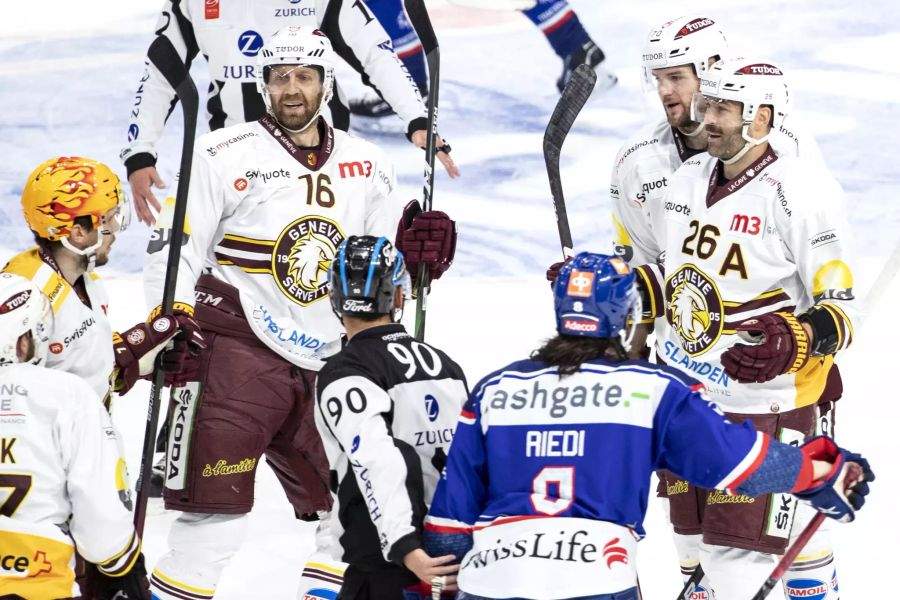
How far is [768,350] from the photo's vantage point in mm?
3502

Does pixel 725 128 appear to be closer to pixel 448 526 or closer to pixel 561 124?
pixel 561 124

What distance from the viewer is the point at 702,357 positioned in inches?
154

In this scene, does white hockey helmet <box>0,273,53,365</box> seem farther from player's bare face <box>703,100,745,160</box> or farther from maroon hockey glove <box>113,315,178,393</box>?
player's bare face <box>703,100,745,160</box>

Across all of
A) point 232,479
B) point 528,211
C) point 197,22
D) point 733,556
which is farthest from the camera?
point 528,211

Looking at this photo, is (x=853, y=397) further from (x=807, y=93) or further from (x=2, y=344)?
(x=2, y=344)

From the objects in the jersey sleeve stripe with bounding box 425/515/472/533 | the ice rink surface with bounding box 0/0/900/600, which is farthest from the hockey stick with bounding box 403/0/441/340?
the ice rink surface with bounding box 0/0/900/600

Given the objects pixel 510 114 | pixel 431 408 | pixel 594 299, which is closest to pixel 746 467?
pixel 594 299

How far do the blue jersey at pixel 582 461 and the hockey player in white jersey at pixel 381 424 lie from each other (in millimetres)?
191

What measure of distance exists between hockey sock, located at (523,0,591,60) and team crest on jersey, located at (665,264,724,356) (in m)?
4.58

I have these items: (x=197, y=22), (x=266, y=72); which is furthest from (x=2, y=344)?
(x=197, y=22)

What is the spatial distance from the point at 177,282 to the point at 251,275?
0.22 m

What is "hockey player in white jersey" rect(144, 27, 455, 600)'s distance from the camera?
4.02 m

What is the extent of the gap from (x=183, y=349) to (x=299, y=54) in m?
0.83

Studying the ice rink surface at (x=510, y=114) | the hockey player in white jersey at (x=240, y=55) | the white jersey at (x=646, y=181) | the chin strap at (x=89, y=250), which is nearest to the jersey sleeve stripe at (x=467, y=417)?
the chin strap at (x=89, y=250)
